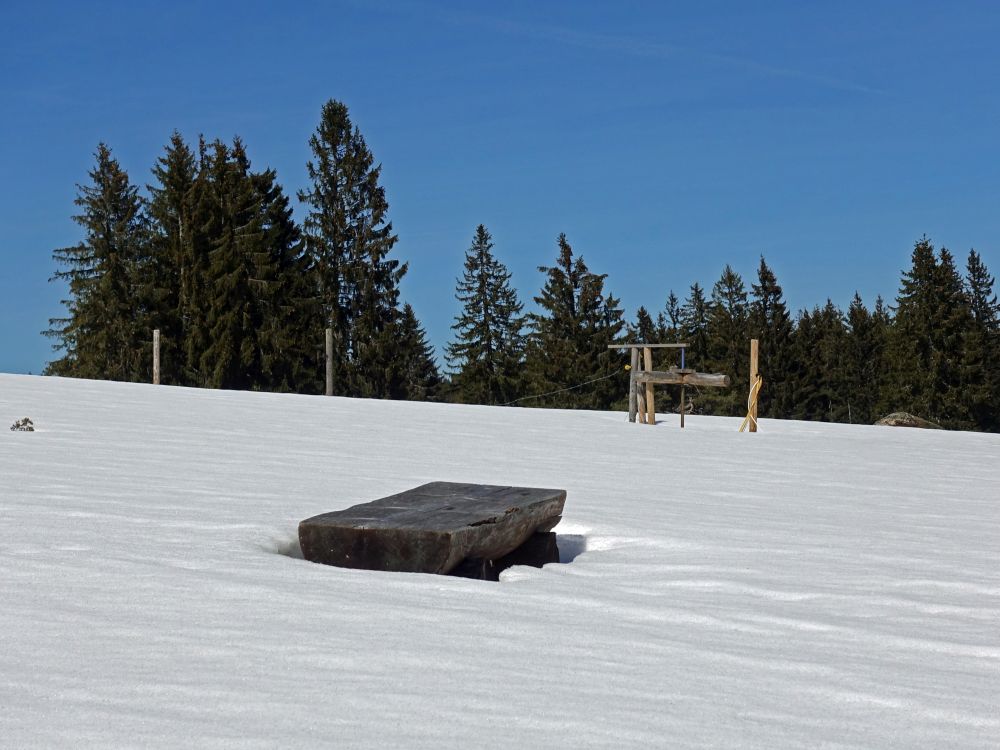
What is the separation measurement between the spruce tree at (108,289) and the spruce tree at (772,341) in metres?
40.3

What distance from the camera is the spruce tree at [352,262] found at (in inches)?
1991

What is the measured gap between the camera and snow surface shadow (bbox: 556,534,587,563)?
5.59 metres

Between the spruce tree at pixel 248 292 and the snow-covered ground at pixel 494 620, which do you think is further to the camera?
the spruce tree at pixel 248 292

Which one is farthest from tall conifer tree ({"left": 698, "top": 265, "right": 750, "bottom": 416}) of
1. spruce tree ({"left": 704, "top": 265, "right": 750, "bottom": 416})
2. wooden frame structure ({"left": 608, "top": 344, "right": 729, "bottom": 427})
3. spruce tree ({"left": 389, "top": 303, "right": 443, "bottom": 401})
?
wooden frame structure ({"left": 608, "top": 344, "right": 729, "bottom": 427})

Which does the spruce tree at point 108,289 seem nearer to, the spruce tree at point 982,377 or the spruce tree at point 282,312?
the spruce tree at point 282,312

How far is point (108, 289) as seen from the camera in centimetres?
5000

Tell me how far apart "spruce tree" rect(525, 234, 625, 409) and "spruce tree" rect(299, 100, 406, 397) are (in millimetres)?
13557

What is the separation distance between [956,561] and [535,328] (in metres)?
62.3

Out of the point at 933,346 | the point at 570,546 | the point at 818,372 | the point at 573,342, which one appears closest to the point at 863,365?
the point at 818,372

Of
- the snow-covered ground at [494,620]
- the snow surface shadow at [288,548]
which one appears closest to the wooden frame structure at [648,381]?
the snow-covered ground at [494,620]

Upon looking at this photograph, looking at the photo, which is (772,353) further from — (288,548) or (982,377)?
(288,548)

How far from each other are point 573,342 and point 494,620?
2404 inches

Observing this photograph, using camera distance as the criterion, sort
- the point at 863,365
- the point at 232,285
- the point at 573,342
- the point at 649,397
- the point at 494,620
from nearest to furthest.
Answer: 1. the point at 494,620
2. the point at 649,397
3. the point at 232,285
4. the point at 573,342
5. the point at 863,365

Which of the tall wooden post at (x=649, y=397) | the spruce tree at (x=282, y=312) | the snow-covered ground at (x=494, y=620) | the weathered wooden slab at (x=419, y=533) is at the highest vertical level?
the spruce tree at (x=282, y=312)
